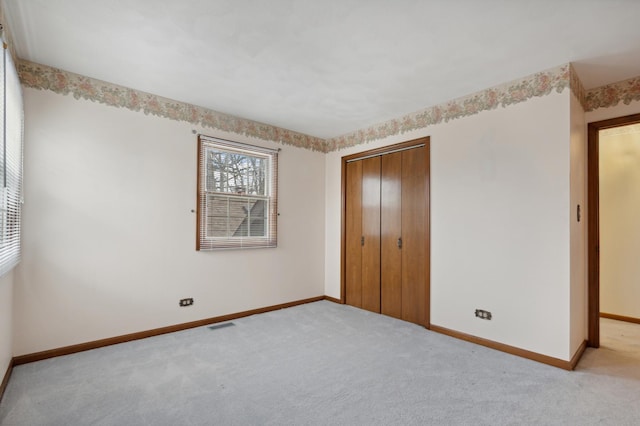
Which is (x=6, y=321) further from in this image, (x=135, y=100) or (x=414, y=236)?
(x=414, y=236)

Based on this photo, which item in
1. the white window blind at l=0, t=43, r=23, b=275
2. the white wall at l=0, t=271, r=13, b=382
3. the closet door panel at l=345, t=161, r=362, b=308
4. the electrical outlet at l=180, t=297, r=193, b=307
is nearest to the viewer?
the white window blind at l=0, t=43, r=23, b=275

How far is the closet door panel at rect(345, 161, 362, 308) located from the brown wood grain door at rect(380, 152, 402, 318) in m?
0.41

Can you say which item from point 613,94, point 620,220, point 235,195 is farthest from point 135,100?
point 620,220

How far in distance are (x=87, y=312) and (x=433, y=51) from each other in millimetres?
3815

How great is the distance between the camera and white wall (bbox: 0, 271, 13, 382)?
2.18 m

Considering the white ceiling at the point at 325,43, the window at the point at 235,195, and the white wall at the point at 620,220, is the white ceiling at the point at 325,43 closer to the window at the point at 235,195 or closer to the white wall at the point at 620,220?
the window at the point at 235,195

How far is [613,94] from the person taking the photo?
9.69 ft

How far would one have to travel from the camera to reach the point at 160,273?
3344 mm

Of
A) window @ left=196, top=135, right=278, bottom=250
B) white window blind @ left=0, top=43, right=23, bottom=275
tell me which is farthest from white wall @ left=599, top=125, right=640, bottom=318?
white window blind @ left=0, top=43, right=23, bottom=275

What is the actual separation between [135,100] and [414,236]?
3.45 m

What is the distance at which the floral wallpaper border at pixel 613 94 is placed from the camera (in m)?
2.85

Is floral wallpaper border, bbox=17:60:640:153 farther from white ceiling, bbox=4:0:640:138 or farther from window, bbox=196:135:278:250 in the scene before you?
window, bbox=196:135:278:250

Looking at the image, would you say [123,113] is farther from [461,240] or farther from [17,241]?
[461,240]

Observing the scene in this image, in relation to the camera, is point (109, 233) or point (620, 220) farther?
point (620, 220)
